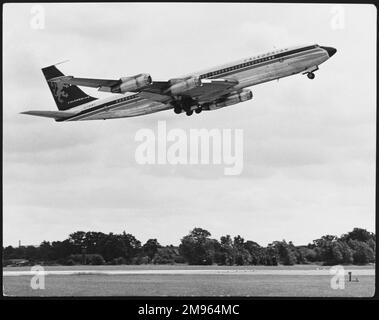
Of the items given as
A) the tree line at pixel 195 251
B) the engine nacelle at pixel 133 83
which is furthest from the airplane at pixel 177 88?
the tree line at pixel 195 251

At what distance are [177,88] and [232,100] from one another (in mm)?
430

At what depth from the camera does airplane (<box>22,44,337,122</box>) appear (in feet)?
33.4

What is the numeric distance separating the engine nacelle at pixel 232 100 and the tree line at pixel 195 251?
0.96 metres

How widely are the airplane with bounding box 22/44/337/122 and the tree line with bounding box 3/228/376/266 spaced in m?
0.93

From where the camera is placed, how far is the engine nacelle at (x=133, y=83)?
1023 cm

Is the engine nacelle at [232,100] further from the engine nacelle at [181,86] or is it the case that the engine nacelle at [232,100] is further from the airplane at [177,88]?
the engine nacelle at [181,86]

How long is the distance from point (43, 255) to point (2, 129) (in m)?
0.98

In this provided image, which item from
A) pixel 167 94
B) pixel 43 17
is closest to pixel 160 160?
pixel 167 94

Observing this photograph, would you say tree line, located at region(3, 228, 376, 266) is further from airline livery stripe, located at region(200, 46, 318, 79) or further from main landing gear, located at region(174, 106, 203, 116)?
airline livery stripe, located at region(200, 46, 318, 79)

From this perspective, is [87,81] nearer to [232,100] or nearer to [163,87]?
[163,87]

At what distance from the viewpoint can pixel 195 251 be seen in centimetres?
1015

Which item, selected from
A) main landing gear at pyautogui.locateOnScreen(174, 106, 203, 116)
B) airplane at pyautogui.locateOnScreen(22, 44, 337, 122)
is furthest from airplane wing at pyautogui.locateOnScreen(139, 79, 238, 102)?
main landing gear at pyautogui.locateOnScreen(174, 106, 203, 116)

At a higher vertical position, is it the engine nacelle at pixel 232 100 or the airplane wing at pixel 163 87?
the airplane wing at pixel 163 87
